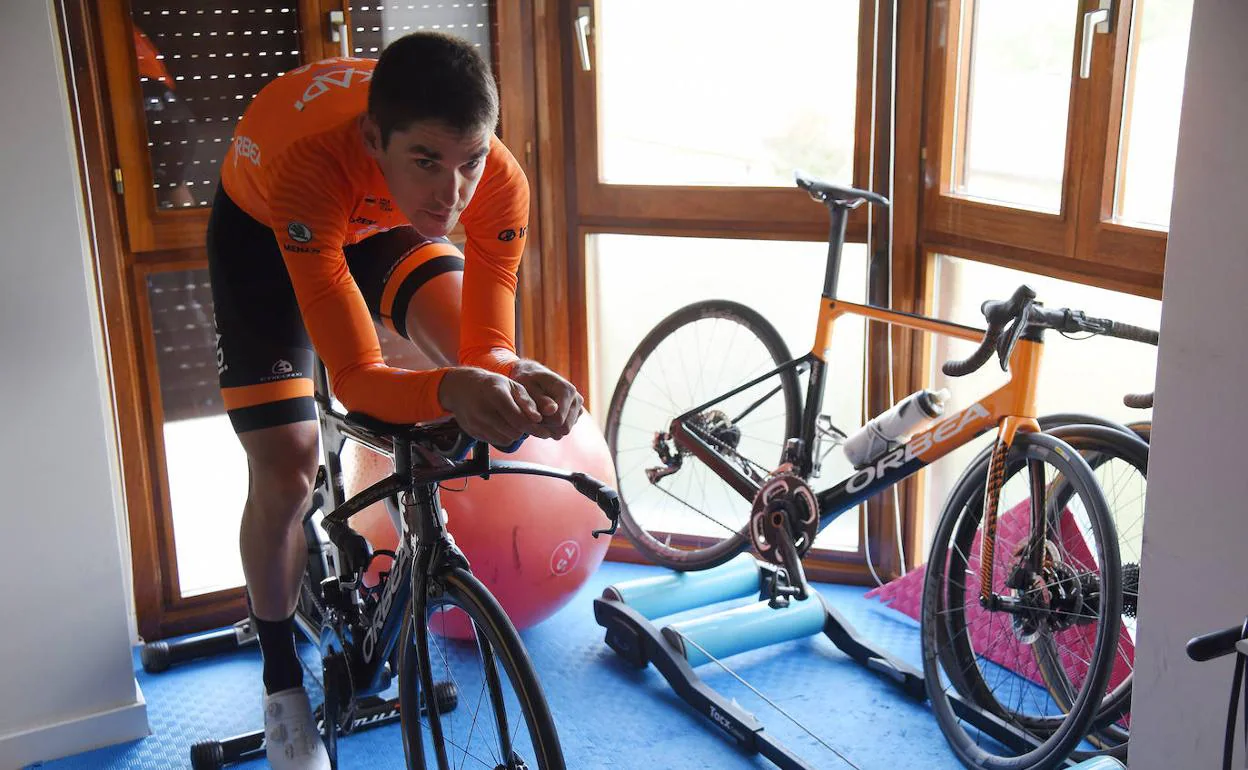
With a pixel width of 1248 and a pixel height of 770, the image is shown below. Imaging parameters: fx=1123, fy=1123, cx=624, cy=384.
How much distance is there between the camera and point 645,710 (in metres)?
2.47

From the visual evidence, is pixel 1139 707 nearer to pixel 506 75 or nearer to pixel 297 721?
pixel 297 721

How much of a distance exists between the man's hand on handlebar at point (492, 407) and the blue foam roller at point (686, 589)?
1.37 meters

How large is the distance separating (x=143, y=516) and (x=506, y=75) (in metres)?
1.43

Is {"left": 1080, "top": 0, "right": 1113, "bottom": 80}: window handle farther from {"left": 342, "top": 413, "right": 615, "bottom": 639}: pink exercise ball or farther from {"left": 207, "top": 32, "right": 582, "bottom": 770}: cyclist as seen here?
{"left": 342, "top": 413, "right": 615, "bottom": 639}: pink exercise ball

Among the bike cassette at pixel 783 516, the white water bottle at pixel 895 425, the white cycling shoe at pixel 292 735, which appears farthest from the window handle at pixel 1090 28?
the white cycling shoe at pixel 292 735

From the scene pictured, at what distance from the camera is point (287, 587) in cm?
207

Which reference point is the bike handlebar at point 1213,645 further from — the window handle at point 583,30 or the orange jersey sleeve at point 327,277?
the window handle at point 583,30

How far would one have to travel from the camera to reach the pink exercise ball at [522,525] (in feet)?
7.86

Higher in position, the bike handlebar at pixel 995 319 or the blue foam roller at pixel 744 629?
the bike handlebar at pixel 995 319

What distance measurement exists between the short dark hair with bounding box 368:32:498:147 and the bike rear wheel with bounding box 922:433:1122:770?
3.87 ft

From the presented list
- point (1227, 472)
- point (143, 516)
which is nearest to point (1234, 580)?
point (1227, 472)

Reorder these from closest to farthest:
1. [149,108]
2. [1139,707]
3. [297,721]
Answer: [1139,707] < [297,721] < [149,108]

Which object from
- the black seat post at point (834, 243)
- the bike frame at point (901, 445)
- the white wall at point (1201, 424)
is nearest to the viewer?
the white wall at point (1201, 424)

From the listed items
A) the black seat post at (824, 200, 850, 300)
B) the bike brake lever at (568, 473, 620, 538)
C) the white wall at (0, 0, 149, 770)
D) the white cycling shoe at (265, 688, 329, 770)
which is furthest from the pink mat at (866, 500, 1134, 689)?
the white wall at (0, 0, 149, 770)
